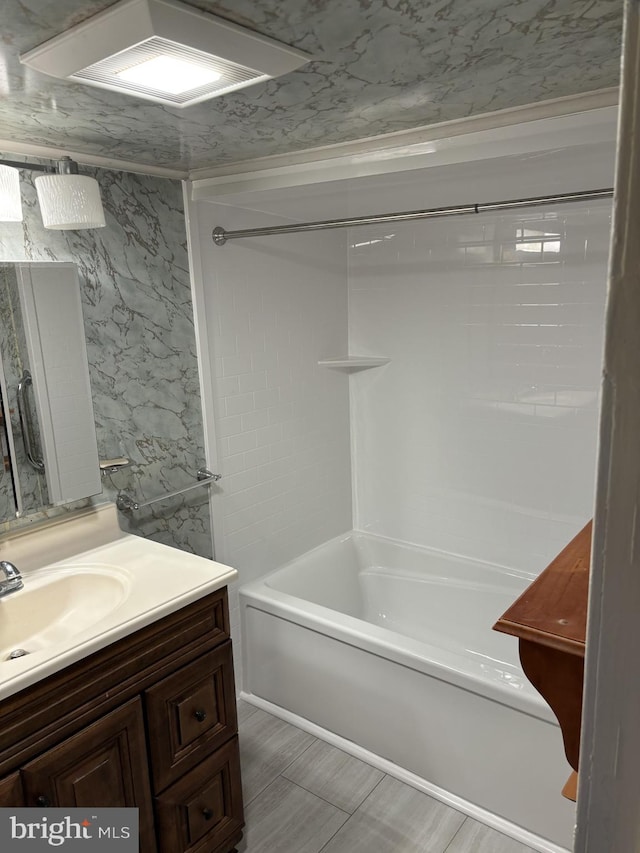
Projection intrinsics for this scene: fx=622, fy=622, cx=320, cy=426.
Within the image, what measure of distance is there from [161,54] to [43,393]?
3.75 feet

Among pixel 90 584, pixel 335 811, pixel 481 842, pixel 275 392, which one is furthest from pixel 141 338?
pixel 481 842

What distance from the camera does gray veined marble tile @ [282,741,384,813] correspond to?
2.21m

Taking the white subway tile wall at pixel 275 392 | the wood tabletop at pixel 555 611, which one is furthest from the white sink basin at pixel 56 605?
the wood tabletop at pixel 555 611

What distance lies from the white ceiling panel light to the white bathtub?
1829 mm

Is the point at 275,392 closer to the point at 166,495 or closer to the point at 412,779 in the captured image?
the point at 166,495

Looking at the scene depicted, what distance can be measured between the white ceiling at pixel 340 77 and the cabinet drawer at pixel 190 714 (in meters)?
1.47

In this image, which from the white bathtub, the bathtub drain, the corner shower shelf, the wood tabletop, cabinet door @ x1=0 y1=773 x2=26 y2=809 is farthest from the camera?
the corner shower shelf

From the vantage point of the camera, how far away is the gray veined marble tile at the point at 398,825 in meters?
2.00

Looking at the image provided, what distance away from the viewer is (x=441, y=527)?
122 inches

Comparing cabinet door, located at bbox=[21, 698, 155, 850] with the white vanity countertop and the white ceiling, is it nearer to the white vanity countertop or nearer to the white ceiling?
the white vanity countertop

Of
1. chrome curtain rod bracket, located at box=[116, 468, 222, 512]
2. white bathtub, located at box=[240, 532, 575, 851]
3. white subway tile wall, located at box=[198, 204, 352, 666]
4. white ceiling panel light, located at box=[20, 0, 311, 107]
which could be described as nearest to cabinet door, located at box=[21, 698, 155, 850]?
chrome curtain rod bracket, located at box=[116, 468, 222, 512]

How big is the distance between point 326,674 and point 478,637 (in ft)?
2.63

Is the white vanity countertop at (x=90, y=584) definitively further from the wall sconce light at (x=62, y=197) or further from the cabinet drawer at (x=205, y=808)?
the wall sconce light at (x=62, y=197)

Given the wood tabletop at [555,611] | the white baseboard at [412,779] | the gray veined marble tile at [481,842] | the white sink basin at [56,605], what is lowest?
the gray veined marble tile at [481,842]
